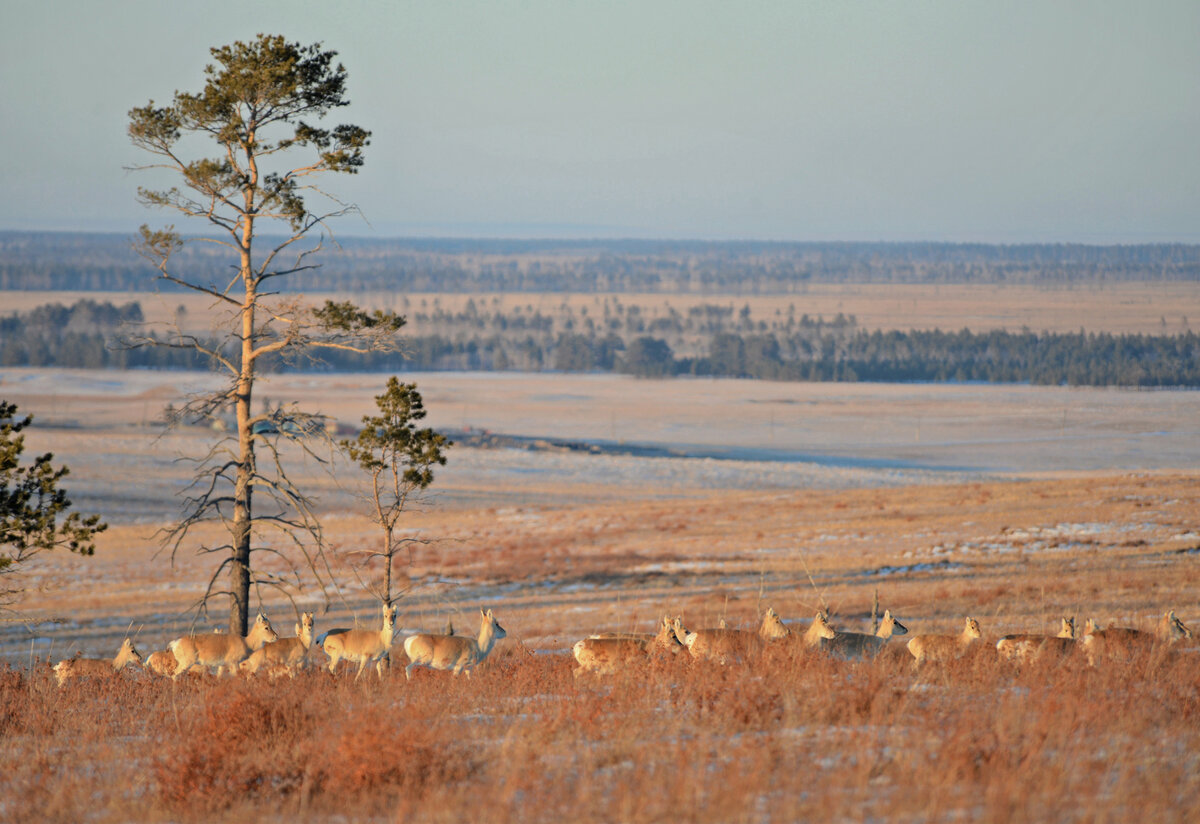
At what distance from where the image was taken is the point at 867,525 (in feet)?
132

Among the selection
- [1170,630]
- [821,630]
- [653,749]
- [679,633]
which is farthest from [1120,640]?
[653,749]

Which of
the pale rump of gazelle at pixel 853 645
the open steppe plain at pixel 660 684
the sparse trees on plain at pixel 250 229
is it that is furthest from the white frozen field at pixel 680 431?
the pale rump of gazelle at pixel 853 645

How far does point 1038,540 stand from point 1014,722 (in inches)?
1087

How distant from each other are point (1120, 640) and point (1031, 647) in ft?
3.68

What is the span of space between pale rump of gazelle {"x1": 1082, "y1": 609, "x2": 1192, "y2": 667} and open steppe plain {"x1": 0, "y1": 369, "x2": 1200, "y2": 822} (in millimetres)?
261

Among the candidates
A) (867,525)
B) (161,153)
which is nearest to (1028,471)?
(867,525)

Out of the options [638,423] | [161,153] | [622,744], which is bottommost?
[638,423]

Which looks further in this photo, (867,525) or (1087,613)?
(867,525)

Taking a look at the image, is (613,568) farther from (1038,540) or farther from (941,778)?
(941,778)

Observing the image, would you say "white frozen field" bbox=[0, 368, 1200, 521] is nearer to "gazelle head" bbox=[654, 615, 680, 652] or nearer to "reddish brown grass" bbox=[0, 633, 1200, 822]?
"gazelle head" bbox=[654, 615, 680, 652]

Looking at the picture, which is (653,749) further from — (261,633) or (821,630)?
(261,633)

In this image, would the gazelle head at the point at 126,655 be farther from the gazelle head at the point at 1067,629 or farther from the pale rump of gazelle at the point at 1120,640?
the gazelle head at the point at 1067,629

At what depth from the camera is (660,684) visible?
9.75 metres

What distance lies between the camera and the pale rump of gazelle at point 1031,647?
1098cm
